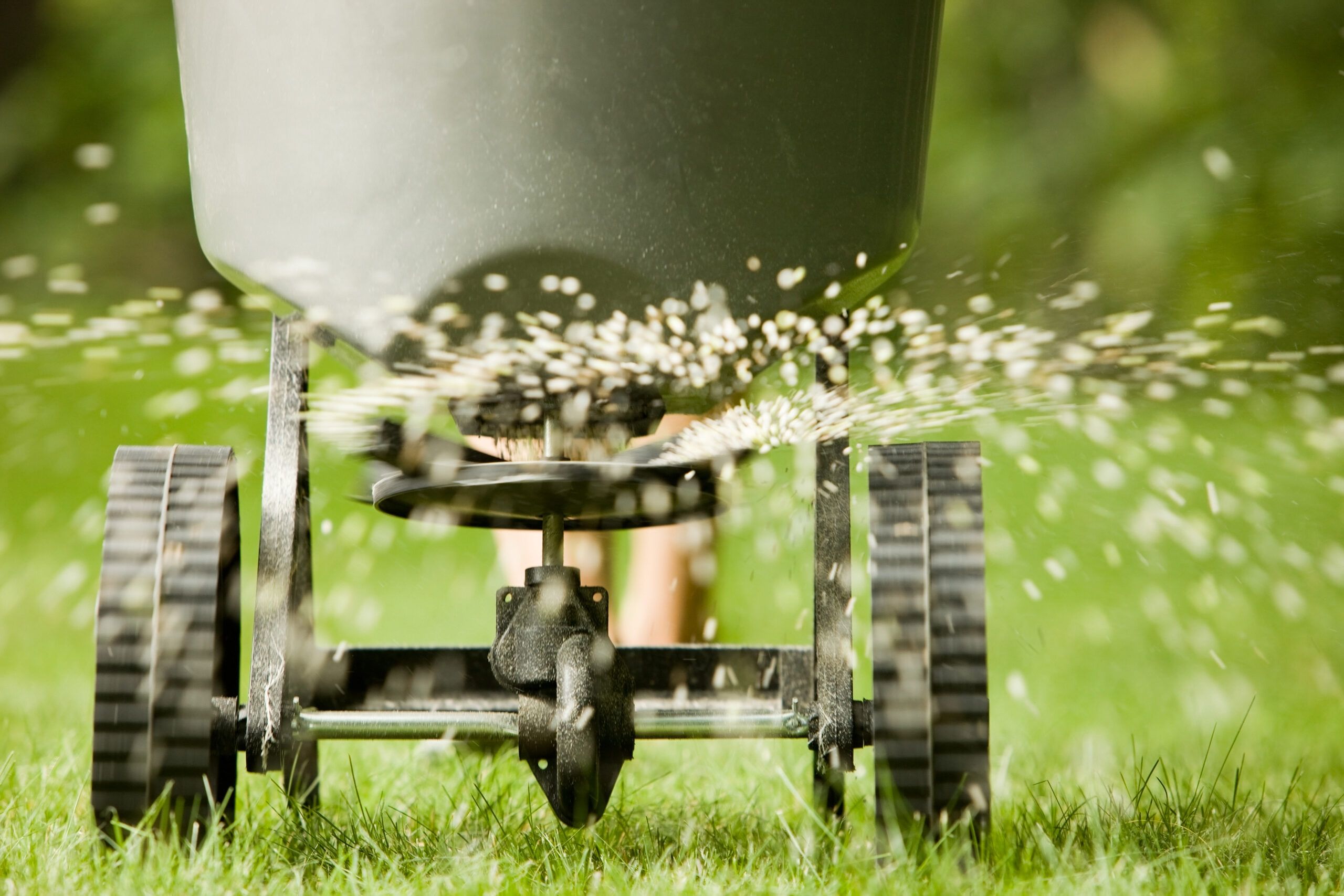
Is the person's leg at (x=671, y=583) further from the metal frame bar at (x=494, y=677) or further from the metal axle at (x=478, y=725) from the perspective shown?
the metal axle at (x=478, y=725)

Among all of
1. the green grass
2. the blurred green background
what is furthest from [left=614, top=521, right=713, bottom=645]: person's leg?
the blurred green background

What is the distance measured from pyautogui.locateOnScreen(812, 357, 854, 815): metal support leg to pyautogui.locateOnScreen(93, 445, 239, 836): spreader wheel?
0.51 meters

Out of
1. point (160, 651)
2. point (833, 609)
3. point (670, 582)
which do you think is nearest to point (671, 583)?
point (670, 582)

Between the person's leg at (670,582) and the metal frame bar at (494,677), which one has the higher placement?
the person's leg at (670,582)

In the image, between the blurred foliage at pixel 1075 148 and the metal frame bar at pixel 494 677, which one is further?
the blurred foliage at pixel 1075 148

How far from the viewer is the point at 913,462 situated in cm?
107

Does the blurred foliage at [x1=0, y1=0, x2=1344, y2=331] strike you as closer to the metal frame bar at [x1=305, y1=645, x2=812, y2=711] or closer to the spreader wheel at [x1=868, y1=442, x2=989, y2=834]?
the metal frame bar at [x1=305, y1=645, x2=812, y2=711]

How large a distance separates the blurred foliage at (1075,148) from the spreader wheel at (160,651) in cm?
258

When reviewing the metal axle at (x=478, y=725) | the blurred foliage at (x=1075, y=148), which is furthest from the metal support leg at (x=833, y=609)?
the blurred foliage at (x=1075, y=148)

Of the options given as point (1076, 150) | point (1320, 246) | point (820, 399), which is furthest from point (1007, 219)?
point (820, 399)

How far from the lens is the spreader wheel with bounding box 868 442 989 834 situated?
39.4 inches

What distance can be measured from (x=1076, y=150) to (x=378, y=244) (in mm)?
2819

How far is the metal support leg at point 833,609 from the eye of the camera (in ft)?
3.45

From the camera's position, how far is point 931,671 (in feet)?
3.29
